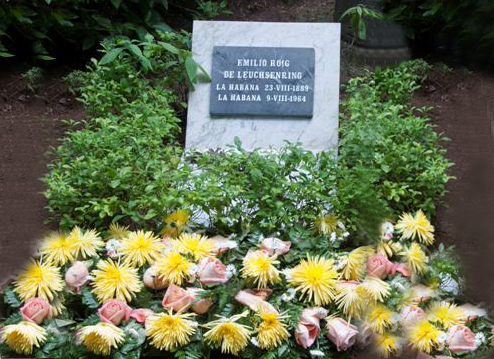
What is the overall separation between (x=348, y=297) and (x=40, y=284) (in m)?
1.02

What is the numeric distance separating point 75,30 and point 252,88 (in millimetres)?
1375

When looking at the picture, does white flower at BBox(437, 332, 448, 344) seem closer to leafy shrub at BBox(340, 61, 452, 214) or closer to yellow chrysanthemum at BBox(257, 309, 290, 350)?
yellow chrysanthemum at BBox(257, 309, 290, 350)

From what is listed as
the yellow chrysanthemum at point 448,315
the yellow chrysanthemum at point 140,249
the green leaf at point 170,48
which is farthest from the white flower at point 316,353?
the green leaf at point 170,48

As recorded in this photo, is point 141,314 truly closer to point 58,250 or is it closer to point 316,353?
point 58,250

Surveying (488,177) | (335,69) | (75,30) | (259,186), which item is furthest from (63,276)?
(75,30)

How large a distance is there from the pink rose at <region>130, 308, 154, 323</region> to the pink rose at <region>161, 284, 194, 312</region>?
0.19 ft

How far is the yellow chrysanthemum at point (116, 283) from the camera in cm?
240

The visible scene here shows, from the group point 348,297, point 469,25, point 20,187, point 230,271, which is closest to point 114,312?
point 230,271

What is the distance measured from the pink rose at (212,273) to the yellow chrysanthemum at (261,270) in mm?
84

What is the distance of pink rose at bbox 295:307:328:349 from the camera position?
2258mm

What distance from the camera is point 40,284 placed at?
236cm

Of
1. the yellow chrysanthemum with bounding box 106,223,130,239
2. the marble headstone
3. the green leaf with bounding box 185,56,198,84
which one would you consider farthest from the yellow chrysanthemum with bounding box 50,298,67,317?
the green leaf with bounding box 185,56,198,84

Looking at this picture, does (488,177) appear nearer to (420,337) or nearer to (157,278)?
(420,337)

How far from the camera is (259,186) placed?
Result: 3.35 metres
